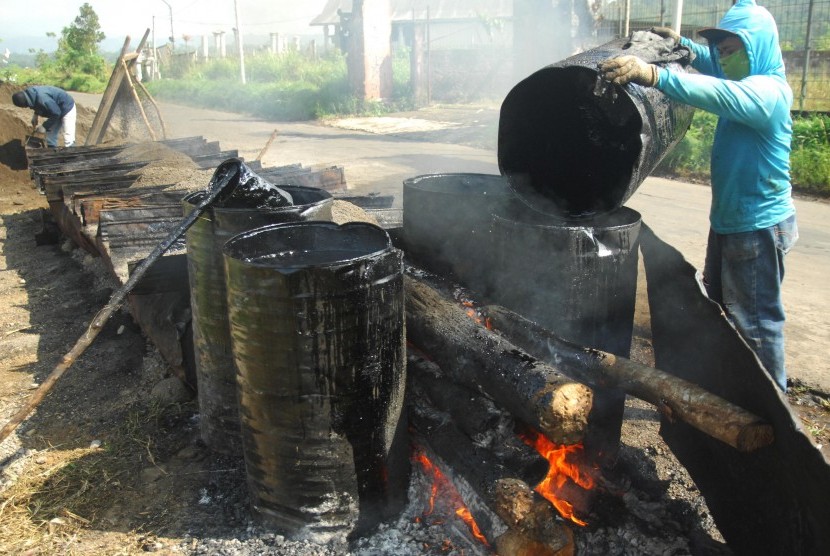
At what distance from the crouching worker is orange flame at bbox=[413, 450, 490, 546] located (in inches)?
508

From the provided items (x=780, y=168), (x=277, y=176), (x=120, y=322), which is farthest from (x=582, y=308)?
(x=277, y=176)

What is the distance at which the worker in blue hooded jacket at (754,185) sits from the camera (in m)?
3.46

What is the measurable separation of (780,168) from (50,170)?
9022 mm

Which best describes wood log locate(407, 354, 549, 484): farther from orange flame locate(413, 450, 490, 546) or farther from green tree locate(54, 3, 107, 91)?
green tree locate(54, 3, 107, 91)

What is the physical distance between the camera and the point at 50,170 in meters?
9.33

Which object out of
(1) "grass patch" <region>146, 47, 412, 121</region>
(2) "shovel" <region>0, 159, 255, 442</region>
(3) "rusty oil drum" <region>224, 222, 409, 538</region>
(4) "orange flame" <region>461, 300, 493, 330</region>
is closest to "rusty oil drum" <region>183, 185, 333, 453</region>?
(2) "shovel" <region>0, 159, 255, 442</region>

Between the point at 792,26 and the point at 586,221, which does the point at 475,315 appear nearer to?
the point at 586,221

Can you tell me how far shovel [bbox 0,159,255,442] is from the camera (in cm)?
296

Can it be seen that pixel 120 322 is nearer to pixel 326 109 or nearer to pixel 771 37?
pixel 771 37

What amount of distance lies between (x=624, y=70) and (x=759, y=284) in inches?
60.3

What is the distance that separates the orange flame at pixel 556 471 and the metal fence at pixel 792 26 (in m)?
12.2

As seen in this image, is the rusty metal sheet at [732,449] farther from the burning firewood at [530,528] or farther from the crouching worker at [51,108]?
the crouching worker at [51,108]

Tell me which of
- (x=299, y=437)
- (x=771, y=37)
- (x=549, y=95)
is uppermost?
(x=771, y=37)

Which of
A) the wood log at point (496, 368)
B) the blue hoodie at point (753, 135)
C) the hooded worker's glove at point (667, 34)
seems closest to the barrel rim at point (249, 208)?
the wood log at point (496, 368)
